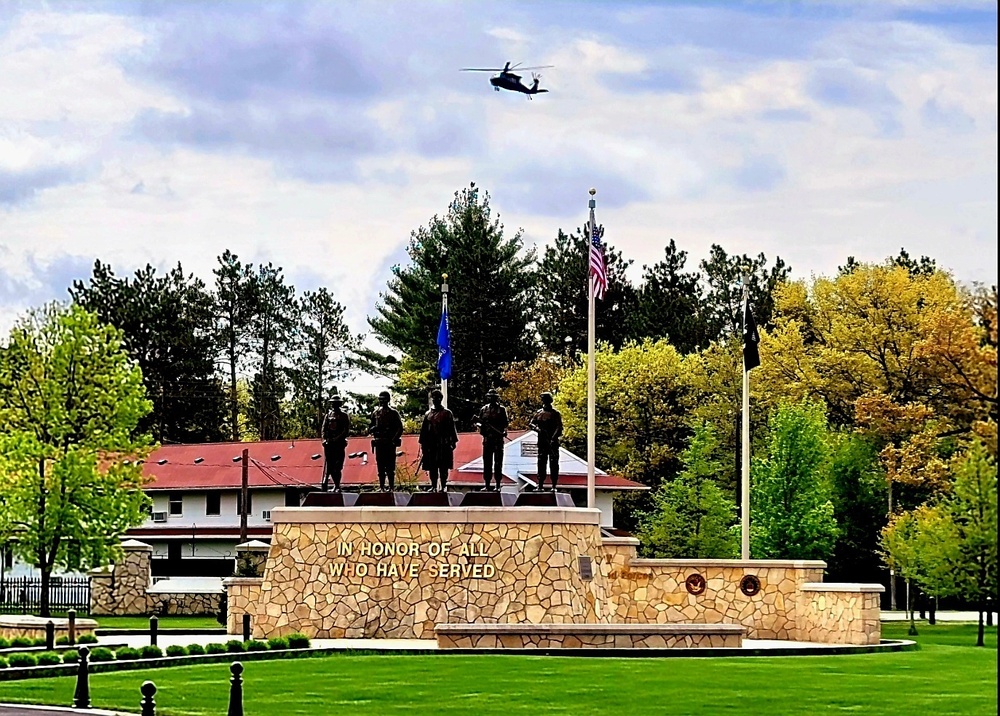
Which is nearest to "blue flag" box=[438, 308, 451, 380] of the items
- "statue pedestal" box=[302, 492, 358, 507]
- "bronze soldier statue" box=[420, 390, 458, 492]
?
"bronze soldier statue" box=[420, 390, 458, 492]

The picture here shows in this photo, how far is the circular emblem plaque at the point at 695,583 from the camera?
38188 millimetres

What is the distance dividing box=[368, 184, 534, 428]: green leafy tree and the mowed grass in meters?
50.3

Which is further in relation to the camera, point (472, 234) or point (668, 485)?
point (472, 234)

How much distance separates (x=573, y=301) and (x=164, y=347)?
1997cm

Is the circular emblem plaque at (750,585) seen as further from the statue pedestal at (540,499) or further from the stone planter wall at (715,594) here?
the statue pedestal at (540,499)

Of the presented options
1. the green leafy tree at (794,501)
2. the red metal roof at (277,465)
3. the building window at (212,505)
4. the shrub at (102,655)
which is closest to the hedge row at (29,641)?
the shrub at (102,655)

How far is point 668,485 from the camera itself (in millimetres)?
56750

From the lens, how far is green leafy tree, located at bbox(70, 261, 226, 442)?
81625mm

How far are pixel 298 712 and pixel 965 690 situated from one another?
9271 mm

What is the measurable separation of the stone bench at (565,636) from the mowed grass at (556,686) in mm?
1434

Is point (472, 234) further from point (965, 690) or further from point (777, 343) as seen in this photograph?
point (965, 690)

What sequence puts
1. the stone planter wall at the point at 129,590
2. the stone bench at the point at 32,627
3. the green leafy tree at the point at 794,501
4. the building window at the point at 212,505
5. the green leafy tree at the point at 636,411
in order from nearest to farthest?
1. the stone bench at the point at 32,627
2. the stone planter wall at the point at 129,590
3. the green leafy tree at the point at 794,501
4. the building window at the point at 212,505
5. the green leafy tree at the point at 636,411

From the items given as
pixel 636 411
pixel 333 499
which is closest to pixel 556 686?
pixel 333 499

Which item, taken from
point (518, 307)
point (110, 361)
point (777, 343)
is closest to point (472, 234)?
point (518, 307)
